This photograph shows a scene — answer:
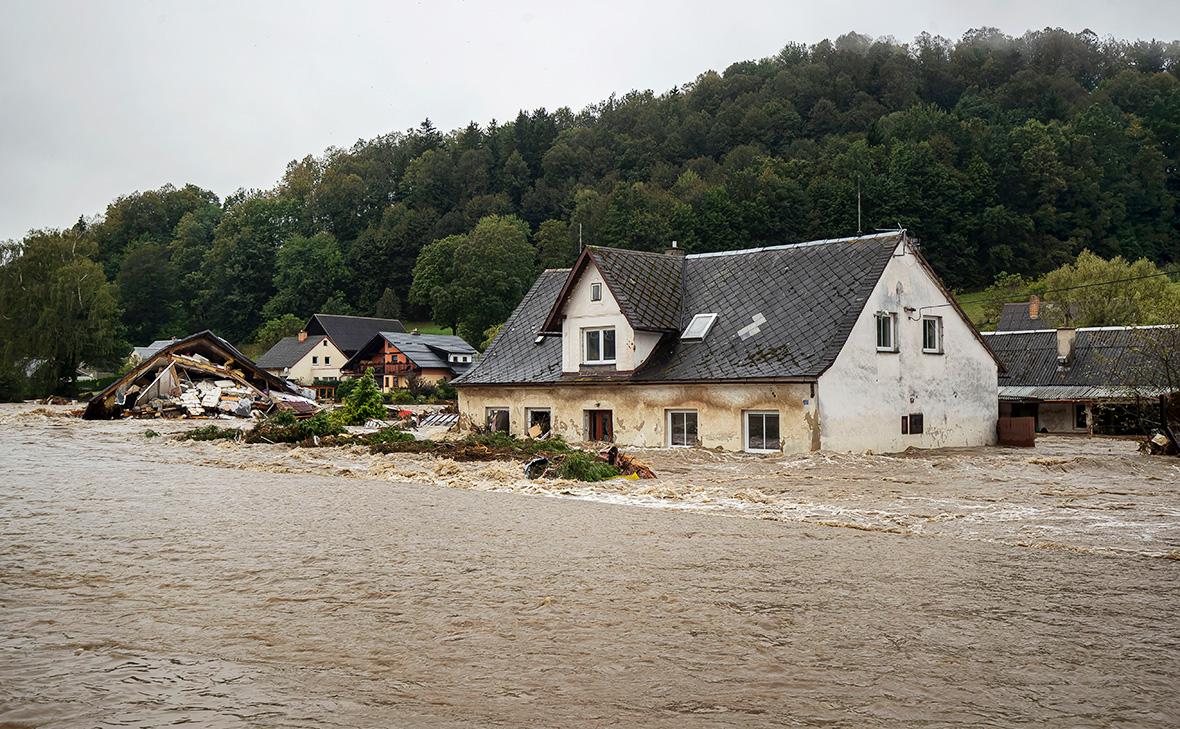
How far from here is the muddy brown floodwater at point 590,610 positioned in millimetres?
6496

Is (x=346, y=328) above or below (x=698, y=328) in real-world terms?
above

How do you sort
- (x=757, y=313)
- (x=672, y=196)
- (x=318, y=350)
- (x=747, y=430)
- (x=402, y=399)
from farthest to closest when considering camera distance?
(x=672, y=196), (x=318, y=350), (x=402, y=399), (x=757, y=313), (x=747, y=430)

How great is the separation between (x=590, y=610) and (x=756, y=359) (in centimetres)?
2138

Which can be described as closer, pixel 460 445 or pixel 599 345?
pixel 460 445

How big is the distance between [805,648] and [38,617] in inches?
261

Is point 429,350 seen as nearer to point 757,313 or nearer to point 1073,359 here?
point 1073,359

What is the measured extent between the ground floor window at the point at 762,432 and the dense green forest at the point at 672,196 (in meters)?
62.4

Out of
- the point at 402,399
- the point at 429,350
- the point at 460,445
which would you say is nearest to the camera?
the point at 460,445

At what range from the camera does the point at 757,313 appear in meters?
32.2

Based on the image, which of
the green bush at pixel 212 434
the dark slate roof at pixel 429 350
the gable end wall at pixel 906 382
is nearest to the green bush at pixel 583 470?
the gable end wall at pixel 906 382

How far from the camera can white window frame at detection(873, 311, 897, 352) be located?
30.6 m

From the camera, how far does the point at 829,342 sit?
95.1ft

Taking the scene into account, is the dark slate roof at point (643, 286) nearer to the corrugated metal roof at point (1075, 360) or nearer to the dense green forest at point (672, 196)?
the corrugated metal roof at point (1075, 360)

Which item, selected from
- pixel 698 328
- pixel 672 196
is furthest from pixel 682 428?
pixel 672 196
